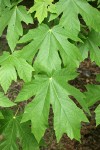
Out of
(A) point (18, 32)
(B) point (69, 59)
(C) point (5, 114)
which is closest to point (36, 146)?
(C) point (5, 114)

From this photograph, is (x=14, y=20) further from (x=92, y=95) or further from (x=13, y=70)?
(x=92, y=95)

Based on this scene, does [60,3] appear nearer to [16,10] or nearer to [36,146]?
[16,10]

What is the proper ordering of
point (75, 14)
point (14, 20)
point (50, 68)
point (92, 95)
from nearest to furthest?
point (50, 68), point (75, 14), point (14, 20), point (92, 95)

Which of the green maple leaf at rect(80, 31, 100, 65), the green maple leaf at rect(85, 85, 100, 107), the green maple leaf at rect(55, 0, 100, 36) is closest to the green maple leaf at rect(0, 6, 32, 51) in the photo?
the green maple leaf at rect(55, 0, 100, 36)

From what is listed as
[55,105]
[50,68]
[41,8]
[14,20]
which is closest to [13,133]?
[55,105]

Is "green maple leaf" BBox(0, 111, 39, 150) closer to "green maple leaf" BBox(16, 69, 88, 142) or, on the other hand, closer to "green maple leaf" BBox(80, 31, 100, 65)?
Result: "green maple leaf" BBox(16, 69, 88, 142)

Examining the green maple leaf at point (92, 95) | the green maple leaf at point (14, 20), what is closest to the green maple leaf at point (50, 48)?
the green maple leaf at point (14, 20)
